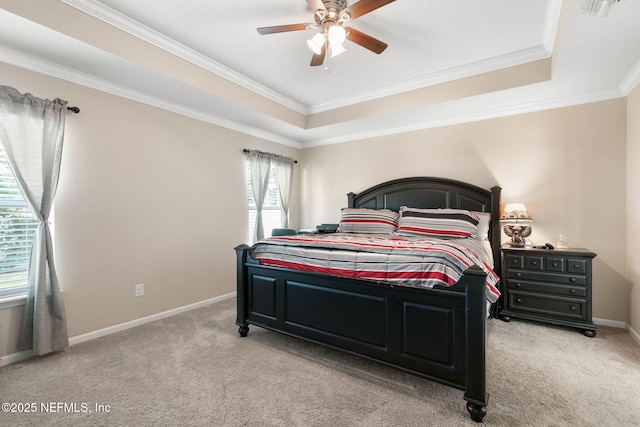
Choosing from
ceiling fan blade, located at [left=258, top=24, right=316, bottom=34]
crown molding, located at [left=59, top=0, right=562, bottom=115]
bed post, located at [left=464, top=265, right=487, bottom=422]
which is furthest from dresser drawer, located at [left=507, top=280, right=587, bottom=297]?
ceiling fan blade, located at [left=258, top=24, right=316, bottom=34]

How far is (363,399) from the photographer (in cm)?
177

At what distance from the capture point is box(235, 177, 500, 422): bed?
1.60 meters

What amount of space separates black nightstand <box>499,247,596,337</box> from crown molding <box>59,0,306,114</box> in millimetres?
3270

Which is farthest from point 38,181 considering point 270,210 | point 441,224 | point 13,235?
point 441,224

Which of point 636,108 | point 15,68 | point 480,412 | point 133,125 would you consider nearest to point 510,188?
point 636,108

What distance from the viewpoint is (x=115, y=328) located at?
279 cm

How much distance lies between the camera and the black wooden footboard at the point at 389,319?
160 cm

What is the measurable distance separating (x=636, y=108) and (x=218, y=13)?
367 centimetres

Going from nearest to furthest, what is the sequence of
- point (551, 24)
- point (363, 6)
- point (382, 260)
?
1. point (363, 6)
2. point (382, 260)
3. point (551, 24)

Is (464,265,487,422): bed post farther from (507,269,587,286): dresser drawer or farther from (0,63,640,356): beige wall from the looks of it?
(0,63,640,356): beige wall

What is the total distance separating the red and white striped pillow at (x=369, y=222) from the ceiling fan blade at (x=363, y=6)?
228cm

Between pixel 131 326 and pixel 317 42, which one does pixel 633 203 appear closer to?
pixel 317 42

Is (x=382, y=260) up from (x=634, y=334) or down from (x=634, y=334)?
up

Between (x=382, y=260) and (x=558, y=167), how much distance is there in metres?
2.58
